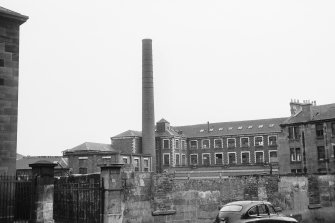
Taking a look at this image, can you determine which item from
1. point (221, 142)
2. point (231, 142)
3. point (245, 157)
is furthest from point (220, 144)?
point (245, 157)

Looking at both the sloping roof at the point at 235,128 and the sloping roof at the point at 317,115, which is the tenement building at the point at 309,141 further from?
the sloping roof at the point at 235,128

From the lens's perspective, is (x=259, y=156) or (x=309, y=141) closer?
(x=309, y=141)

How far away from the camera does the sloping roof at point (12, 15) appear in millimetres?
16516

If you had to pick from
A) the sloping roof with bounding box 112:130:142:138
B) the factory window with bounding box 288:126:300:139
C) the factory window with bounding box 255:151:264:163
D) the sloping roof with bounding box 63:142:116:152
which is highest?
the sloping roof with bounding box 112:130:142:138

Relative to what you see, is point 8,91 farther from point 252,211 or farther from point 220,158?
point 220,158

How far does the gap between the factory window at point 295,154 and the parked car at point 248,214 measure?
3127cm

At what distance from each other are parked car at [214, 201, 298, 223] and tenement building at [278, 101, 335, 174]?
28681 millimetres

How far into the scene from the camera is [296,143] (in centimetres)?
4428

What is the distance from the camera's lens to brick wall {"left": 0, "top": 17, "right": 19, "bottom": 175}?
16.1 m

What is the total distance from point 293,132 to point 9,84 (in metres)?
35.3

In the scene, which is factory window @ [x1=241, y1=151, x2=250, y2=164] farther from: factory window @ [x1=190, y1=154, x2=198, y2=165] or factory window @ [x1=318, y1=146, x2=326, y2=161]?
factory window @ [x1=318, y1=146, x2=326, y2=161]

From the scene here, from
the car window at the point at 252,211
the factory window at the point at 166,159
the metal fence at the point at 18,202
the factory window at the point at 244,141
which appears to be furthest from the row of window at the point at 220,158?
the metal fence at the point at 18,202

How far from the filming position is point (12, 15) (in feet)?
54.6

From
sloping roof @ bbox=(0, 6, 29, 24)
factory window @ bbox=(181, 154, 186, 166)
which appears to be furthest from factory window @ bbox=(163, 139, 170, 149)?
sloping roof @ bbox=(0, 6, 29, 24)
